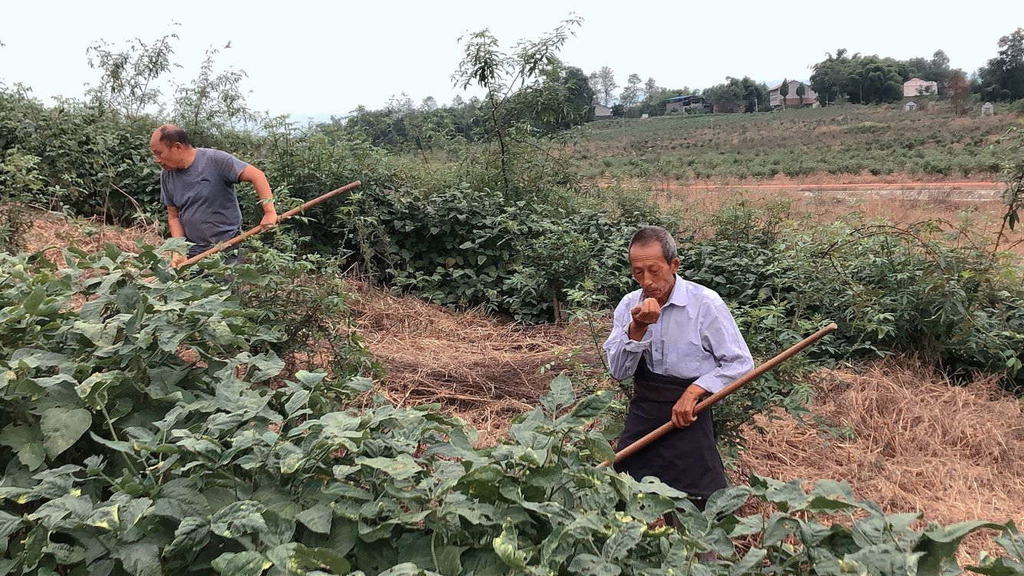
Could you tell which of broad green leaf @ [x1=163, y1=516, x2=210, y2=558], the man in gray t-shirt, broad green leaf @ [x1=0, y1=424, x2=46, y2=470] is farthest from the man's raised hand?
the man in gray t-shirt

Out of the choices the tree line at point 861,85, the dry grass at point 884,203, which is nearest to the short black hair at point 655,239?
the dry grass at point 884,203

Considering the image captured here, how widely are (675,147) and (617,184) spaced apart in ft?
113

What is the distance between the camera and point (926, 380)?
4.68m

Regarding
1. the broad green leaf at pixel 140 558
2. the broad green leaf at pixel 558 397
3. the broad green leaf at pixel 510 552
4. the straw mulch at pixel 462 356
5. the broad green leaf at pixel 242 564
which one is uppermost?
the broad green leaf at pixel 558 397

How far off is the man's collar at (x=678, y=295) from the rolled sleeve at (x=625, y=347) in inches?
5.6

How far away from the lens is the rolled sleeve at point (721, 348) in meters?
2.24

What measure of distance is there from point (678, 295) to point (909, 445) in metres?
2.43

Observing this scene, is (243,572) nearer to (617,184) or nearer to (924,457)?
Answer: (924,457)

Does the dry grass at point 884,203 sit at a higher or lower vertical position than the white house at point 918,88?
lower

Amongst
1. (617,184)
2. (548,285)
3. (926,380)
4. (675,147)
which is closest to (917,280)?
(926,380)

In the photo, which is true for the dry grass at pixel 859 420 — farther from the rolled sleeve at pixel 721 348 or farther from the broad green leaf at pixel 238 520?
the broad green leaf at pixel 238 520

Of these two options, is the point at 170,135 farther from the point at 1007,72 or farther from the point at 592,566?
the point at 1007,72

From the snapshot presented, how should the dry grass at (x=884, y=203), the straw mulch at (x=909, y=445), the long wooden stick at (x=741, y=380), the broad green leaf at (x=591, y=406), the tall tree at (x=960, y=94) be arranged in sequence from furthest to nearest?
the tall tree at (x=960, y=94)
the dry grass at (x=884, y=203)
the straw mulch at (x=909, y=445)
the long wooden stick at (x=741, y=380)
the broad green leaf at (x=591, y=406)

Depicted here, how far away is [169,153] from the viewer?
4.01m
